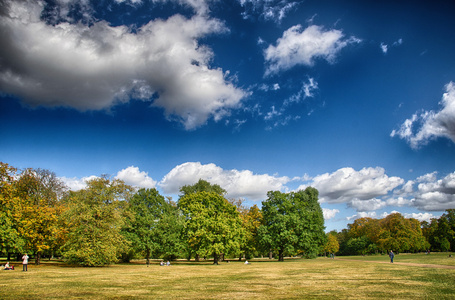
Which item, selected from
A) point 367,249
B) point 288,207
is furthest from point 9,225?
point 367,249

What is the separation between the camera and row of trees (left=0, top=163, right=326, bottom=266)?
41375 mm

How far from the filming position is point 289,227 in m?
63.1

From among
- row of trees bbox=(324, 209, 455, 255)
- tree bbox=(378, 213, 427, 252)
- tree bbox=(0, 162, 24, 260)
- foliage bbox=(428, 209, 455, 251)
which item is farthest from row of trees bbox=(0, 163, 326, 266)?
foliage bbox=(428, 209, 455, 251)

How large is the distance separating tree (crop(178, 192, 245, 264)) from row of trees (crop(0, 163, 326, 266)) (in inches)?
7.3

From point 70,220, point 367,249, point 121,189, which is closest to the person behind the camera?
→ point 70,220

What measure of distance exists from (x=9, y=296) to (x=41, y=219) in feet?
115

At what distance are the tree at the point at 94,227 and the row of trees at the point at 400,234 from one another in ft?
303

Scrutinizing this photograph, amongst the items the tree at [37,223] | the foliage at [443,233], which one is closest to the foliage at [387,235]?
the foliage at [443,233]

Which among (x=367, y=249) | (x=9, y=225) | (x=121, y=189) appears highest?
(x=121, y=189)

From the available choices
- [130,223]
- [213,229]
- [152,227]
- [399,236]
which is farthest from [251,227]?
[399,236]

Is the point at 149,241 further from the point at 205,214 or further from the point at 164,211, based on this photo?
the point at 205,214

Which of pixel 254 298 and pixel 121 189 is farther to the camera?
pixel 121 189

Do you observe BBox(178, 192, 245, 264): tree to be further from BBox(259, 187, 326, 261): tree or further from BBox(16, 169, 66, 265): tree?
BBox(16, 169, 66, 265): tree

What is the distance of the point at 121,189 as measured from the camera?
48594 mm
